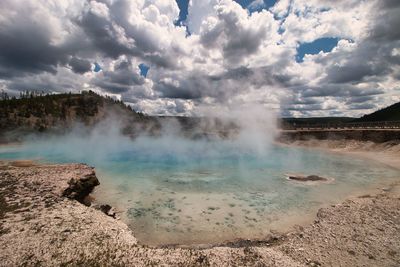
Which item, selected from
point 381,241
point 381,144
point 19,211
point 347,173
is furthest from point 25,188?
point 381,144

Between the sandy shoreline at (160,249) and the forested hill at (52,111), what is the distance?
68.0 meters

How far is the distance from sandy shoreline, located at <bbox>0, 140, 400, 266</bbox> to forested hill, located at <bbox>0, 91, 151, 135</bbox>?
223 ft

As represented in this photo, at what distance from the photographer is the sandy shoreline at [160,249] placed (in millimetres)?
6770

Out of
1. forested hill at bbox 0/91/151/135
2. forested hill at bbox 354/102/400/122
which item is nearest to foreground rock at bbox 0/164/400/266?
forested hill at bbox 0/91/151/135

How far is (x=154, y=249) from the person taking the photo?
7.52 meters

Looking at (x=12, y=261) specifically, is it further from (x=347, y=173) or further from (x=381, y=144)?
(x=381, y=144)

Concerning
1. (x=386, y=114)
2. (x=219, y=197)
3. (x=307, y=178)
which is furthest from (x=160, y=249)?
(x=386, y=114)

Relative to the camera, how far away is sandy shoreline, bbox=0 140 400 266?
22.2 ft

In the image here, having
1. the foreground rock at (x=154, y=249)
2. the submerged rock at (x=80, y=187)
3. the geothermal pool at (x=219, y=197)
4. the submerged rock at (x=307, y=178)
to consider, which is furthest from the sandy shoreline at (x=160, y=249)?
the submerged rock at (x=307, y=178)

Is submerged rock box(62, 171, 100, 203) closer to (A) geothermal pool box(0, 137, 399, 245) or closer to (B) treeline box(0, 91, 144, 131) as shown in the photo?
(A) geothermal pool box(0, 137, 399, 245)

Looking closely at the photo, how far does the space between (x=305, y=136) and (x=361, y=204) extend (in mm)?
39878

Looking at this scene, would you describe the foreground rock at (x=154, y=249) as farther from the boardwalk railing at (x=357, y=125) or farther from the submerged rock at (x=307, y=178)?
the boardwalk railing at (x=357, y=125)

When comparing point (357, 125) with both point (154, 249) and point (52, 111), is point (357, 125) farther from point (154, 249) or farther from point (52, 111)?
point (52, 111)

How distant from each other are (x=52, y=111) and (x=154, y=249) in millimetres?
91321
